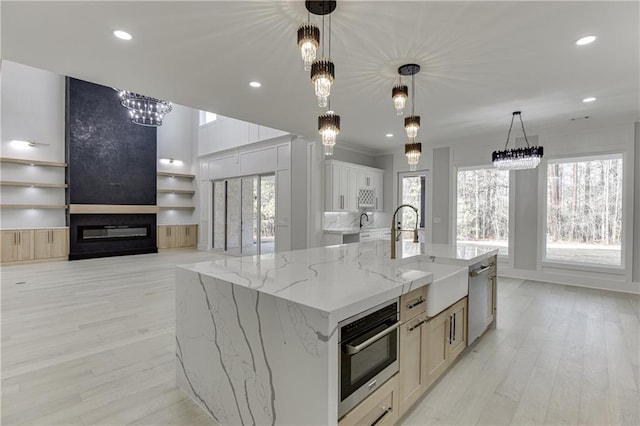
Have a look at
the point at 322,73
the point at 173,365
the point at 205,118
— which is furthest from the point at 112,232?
the point at 322,73

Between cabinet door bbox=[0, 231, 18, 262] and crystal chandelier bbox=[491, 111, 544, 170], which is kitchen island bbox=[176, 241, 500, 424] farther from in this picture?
cabinet door bbox=[0, 231, 18, 262]

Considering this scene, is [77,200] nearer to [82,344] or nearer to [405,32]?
[82,344]

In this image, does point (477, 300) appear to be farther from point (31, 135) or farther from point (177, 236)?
point (31, 135)

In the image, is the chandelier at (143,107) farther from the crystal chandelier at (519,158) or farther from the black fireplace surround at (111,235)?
the crystal chandelier at (519,158)

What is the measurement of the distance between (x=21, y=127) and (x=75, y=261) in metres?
3.27

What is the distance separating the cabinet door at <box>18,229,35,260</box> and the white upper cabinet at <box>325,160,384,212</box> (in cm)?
679

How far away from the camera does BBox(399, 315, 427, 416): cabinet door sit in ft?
6.11

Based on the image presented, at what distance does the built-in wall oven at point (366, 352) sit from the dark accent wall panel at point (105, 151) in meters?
8.57

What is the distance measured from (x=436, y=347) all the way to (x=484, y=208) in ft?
16.9

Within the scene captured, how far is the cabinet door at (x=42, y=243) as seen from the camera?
7111mm

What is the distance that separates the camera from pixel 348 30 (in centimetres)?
249

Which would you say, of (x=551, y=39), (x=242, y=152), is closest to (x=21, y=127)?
(x=242, y=152)

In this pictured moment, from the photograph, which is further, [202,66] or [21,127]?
[21,127]

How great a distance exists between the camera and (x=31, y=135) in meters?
7.16
